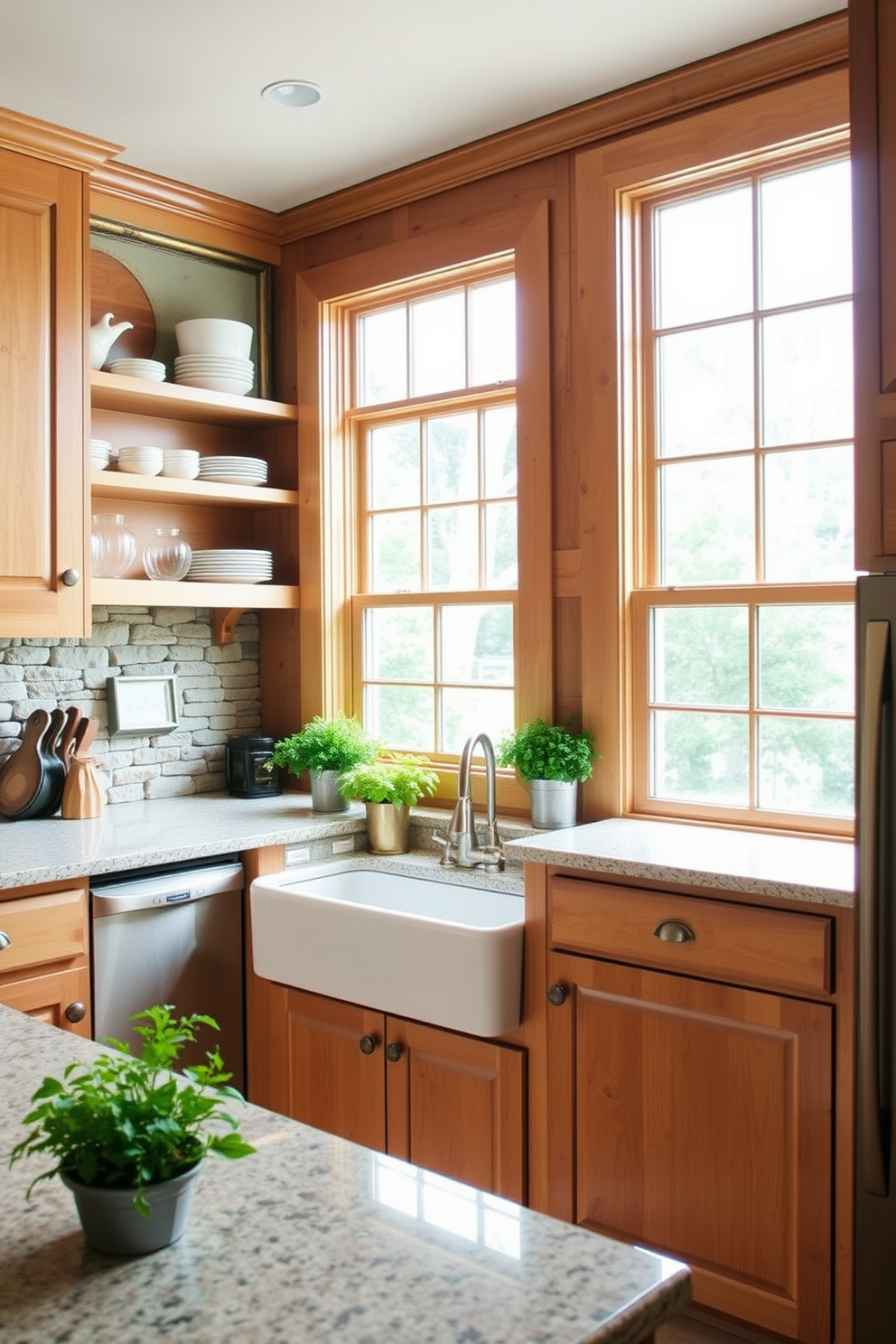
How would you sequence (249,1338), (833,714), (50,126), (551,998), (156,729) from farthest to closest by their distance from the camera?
(156,729), (50,126), (833,714), (551,998), (249,1338)

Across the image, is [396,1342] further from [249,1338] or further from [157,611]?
[157,611]

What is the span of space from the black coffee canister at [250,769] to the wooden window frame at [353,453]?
0.71 feet

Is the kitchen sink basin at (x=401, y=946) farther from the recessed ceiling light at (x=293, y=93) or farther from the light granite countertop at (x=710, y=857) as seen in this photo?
the recessed ceiling light at (x=293, y=93)

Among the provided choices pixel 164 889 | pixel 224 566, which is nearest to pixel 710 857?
pixel 164 889

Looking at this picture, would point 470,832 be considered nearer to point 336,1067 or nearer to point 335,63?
point 336,1067

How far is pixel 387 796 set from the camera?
3256mm

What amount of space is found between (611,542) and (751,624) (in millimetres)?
420

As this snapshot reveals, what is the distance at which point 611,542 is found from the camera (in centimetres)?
306

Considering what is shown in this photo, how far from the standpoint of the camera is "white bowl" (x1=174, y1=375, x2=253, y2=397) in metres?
3.62

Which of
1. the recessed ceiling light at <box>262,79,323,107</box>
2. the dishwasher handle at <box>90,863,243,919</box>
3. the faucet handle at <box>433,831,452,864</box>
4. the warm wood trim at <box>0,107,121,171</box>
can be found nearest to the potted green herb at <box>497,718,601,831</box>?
the faucet handle at <box>433,831,452,864</box>

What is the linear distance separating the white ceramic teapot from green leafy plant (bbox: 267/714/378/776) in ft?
3.95

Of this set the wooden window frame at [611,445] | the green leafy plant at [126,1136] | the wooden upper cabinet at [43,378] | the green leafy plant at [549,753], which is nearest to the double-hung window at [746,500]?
the wooden window frame at [611,445]

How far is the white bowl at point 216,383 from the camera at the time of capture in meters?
3.62

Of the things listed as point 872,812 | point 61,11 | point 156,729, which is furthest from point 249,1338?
point 156,729
